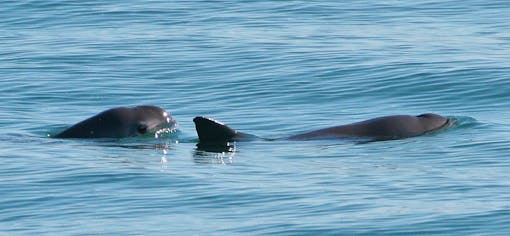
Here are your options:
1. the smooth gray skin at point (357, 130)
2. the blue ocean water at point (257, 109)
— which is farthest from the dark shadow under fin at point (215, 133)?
the blue ocean water at point (257, 109)

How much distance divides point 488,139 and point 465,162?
5.24 feet

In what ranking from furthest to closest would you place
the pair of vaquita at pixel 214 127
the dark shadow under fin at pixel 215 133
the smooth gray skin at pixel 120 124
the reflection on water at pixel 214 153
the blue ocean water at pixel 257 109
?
the smooth gray skin at pixel 120 124 < the pair of vaquita at pixel 214 127 < the dark shadow under fin at pixel 215 133 < the reflection on water at pixel 214 153 < the blue ocean water at pixel 257 109

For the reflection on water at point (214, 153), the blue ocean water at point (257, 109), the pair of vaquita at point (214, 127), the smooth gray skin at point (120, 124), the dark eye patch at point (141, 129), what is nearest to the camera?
the blue ocean water at point (257, 109)

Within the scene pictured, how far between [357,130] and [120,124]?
2993mm

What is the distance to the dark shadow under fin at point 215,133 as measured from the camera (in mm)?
19672

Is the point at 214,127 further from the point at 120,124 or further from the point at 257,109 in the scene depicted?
the point at 257,109

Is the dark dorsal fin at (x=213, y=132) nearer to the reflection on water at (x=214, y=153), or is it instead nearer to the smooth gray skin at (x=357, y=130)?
the smooth gray skin at (x=357, y=130)

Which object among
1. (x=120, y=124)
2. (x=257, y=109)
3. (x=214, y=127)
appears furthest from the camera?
(x=257, y=109)

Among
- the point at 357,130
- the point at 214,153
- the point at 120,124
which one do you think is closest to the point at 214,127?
the point at 214,153

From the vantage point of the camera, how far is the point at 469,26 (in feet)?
102

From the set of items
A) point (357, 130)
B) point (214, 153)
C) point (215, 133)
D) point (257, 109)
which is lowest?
point (214, 153)

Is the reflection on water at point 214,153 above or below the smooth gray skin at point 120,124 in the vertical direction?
below

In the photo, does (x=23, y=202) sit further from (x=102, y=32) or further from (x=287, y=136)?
(x=102, y=32)

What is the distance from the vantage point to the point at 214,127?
19.7 metres
